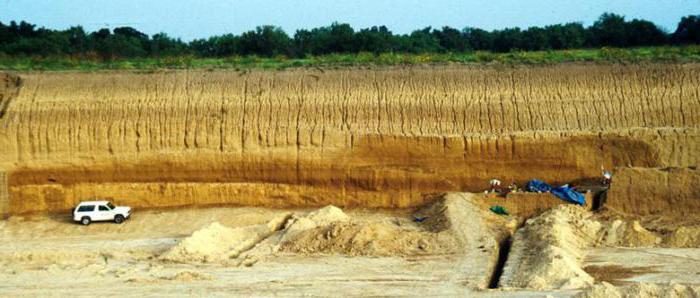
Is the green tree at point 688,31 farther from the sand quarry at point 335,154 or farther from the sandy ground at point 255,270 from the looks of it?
the sandy ground at point 255,270

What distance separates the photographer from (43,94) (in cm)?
3934

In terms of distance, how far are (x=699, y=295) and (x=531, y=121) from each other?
629 inches

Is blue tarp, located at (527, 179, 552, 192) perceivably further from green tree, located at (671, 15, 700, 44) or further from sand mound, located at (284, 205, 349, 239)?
green tree, located at (671, 15, 700, 44)

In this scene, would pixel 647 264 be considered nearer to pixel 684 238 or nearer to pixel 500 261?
pixel 684 238

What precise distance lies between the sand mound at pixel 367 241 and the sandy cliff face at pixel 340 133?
226 inches

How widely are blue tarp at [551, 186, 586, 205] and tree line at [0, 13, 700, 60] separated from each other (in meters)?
18.0

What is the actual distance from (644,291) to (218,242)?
13.5 metres

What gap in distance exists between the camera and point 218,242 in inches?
1248

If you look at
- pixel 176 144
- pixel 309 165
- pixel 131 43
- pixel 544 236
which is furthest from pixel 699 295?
pixel 131 43

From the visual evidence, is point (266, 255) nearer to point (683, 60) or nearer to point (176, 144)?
point (176, 144)

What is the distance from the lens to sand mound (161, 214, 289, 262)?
Result: 30.5 m

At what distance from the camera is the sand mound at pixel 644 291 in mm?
22016

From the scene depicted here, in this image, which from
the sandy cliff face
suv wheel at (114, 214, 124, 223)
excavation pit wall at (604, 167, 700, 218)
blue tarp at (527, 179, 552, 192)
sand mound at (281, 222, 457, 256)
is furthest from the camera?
the sandy cliff face

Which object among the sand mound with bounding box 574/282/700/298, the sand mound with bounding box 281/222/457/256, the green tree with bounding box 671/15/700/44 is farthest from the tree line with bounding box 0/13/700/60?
the sand mound with bounding box 574/282/700/298
